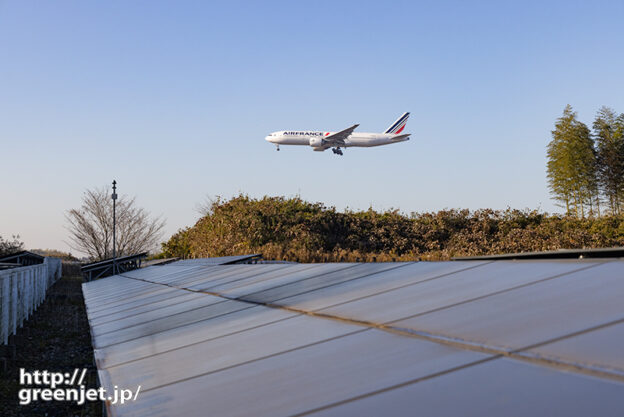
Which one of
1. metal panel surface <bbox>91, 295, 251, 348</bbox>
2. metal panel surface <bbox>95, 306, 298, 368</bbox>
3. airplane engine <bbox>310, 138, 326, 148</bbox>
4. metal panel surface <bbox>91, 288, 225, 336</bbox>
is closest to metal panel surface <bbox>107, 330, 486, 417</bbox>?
metal panel surface <bbox>95, 306, 298, 368</bbox>

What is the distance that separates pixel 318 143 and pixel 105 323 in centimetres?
4228

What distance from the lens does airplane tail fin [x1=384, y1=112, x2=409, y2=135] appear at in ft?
216

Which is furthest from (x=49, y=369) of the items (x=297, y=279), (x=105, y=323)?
(x=297, y=279)

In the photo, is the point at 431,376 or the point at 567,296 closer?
the point at 431,376

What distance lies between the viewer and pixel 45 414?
789 cm

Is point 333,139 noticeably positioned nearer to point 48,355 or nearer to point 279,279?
point 48,355

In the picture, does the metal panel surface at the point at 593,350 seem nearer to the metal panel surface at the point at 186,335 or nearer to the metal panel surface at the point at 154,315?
the metal panel surface at the point at 186,335

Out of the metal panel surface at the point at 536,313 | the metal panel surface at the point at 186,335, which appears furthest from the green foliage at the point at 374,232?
A: the metal panel surface at the point at 536,313

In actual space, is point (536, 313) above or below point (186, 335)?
above

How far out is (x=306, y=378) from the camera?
2.68 metres

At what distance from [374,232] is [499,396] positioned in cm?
3318

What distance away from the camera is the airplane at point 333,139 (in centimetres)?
4828

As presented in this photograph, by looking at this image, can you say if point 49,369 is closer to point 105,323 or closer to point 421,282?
point 105,323

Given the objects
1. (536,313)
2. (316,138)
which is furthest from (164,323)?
(316,138)
